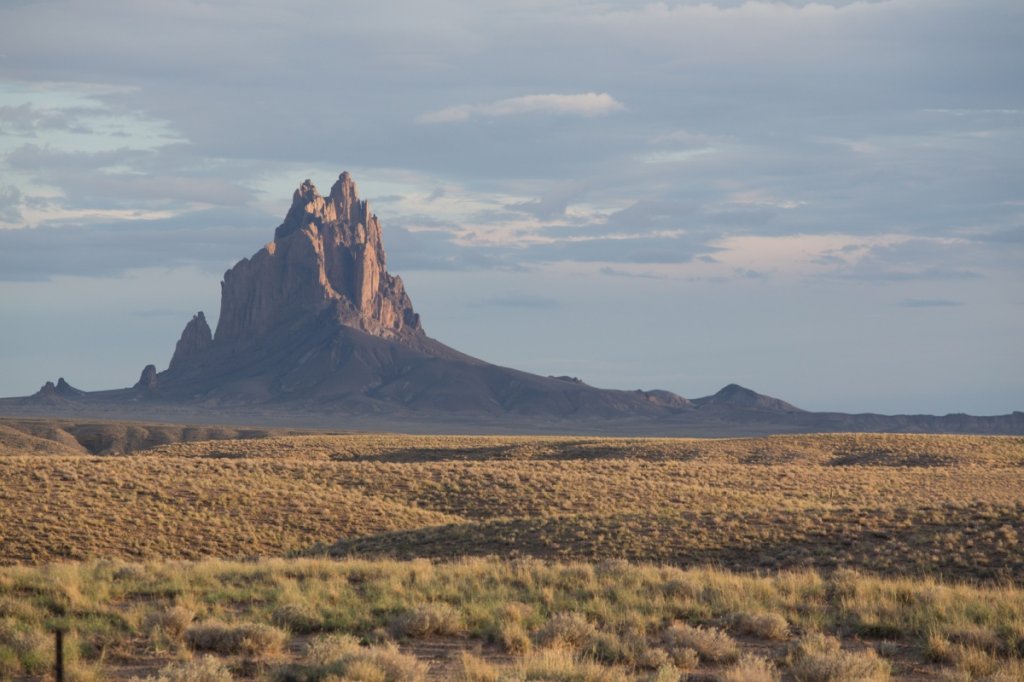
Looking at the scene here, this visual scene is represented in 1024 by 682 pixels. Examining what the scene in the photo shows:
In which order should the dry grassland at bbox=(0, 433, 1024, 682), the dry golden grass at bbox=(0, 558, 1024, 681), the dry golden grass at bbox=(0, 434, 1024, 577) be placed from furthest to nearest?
the dry golden grass at bbox=(0, 434, 1024, 577) → the dry grassland at bbox=(0, 433, 1024, 682) → the dry golden grass at bbox=(0, 558, 1024, 681)

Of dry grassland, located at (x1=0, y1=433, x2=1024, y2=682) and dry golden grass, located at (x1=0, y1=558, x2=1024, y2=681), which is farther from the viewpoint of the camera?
dry grassland, located at (x1=0, y1=433, x2=1024, y2=682)

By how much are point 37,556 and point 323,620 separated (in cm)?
1821

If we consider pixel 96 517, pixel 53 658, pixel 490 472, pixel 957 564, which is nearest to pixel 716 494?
pixel 490 472

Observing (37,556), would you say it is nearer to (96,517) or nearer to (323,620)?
(96,517)

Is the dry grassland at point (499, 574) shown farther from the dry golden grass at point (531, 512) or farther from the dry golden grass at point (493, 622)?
the dry golden grass at point (531, 512)

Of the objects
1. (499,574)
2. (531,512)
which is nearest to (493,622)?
(499,574)

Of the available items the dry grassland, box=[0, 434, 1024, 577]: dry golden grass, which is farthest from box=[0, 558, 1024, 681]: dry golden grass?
box=[0, 434, 1024, 577]: dry golden grass

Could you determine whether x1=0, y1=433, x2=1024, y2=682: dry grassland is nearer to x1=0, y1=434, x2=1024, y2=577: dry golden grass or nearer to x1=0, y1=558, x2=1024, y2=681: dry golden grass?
x1=0, y1=558, x2=1024, y2=681: dry golden grass

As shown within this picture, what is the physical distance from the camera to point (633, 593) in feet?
54.4

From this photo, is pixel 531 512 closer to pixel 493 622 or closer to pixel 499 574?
pixel 499 574

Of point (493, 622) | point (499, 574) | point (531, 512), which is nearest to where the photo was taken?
point (493, 622)

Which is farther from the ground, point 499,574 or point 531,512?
point 499,574

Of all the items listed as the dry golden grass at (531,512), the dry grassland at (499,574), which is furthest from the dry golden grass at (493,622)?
the dry golden grass at (531,512)

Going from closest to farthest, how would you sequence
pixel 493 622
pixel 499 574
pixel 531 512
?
pixel 493 622 < pixel 499 574 < pixel 531 512
